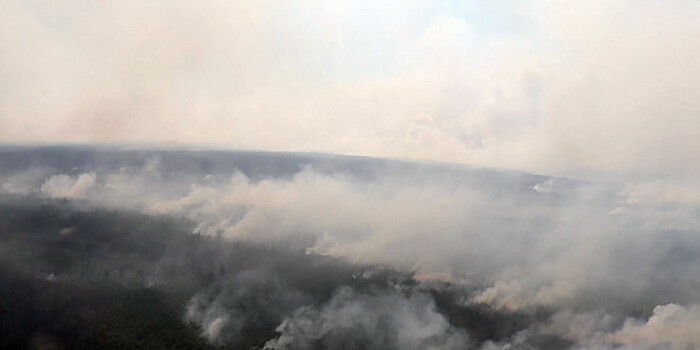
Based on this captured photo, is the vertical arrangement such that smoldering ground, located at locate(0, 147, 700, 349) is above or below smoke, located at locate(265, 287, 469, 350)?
above

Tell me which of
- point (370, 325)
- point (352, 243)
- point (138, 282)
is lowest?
point (370, 325)

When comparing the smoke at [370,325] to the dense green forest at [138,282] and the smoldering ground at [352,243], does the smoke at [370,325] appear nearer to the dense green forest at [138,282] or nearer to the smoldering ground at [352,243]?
the smoldering ground at [352,243]

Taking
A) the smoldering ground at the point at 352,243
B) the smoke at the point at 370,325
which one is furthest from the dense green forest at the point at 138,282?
the smoke at the point at 370,325

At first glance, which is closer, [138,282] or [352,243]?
[138,282]

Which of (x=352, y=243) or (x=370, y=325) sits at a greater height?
(x=352, y=243)

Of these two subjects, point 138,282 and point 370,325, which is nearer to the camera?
point 138,282

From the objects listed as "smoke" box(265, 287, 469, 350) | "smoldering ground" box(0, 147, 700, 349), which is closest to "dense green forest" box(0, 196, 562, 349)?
"smoldering ground" box(0, 147, 700, 349)

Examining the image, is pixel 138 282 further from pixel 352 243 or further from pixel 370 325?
pixel 370 325

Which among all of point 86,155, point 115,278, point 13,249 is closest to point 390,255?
point 115,278

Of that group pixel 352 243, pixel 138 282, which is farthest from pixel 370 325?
pixel 138 282

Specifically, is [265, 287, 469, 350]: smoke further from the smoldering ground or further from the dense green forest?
the dense green forest
